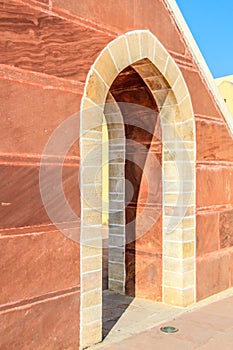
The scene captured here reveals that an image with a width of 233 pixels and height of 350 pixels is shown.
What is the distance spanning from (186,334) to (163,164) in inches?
94.0

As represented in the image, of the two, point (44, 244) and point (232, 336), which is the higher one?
point (44, 244)

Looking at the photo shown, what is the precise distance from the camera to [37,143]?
3.98 m

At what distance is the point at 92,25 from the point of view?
15.1ft

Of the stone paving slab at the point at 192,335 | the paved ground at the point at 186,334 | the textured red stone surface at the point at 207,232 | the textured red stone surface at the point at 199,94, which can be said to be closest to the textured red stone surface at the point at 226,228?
the textured red stone surface at the point at 207,232

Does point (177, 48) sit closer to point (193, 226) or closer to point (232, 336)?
point (193, 226)

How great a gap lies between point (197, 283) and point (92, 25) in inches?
154

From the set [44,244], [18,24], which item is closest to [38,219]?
[44,244]

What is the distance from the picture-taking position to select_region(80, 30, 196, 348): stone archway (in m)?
4.47

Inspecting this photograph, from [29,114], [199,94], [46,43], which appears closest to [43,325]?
[29,114]

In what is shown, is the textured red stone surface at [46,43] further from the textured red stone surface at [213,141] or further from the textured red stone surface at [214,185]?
the textured red stone surface at [214,185]

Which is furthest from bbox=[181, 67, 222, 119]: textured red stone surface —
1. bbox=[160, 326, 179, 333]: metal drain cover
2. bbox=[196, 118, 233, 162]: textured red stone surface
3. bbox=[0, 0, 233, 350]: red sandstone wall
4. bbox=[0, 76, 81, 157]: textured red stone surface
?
bbox=[160, 326, 179, 333]: metal drain cover

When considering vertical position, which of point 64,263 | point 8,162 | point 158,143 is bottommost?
point 64,263

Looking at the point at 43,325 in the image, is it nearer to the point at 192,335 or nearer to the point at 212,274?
the point at 192,335

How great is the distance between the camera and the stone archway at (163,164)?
447cm
